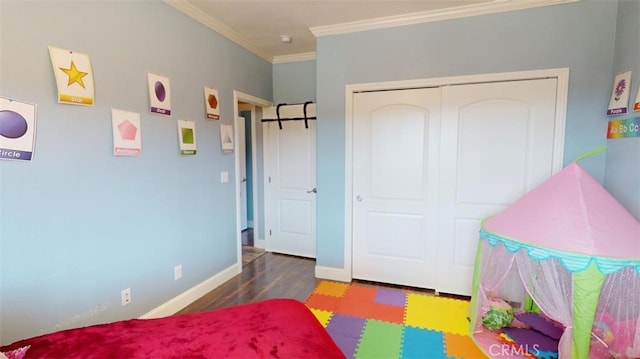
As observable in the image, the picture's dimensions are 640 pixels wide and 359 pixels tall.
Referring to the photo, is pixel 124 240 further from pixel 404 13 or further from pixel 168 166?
pixel 404 13

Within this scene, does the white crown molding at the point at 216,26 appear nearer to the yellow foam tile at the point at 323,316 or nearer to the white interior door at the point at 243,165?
the white interior door at the point at 243,165

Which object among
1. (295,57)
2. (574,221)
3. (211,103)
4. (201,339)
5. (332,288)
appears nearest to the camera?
(201,339)

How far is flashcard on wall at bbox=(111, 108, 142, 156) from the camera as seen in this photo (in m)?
2.06

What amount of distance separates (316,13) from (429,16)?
103 centimetres

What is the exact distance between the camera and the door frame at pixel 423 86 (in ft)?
8.21

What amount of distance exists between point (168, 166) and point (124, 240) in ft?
2.16

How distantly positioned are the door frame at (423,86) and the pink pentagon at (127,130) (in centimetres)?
187

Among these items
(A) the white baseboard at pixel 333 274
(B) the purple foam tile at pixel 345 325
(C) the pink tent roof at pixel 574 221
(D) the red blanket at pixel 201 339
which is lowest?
(B) the purple foam tile at pixel 345 325

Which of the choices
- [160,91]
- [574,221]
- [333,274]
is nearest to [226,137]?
[160,91]

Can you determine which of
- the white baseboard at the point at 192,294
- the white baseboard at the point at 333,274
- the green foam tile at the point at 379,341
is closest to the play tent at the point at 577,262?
the green foam tile at the point at 379,341

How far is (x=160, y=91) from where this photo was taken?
240cm

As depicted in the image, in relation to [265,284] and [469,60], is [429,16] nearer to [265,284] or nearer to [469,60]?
[469,60]

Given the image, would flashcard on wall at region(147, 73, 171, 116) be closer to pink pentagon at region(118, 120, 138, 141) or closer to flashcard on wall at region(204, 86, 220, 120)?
pink pentagon at region(118, 120, 138, 141)

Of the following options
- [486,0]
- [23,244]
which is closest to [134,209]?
[23,244]
